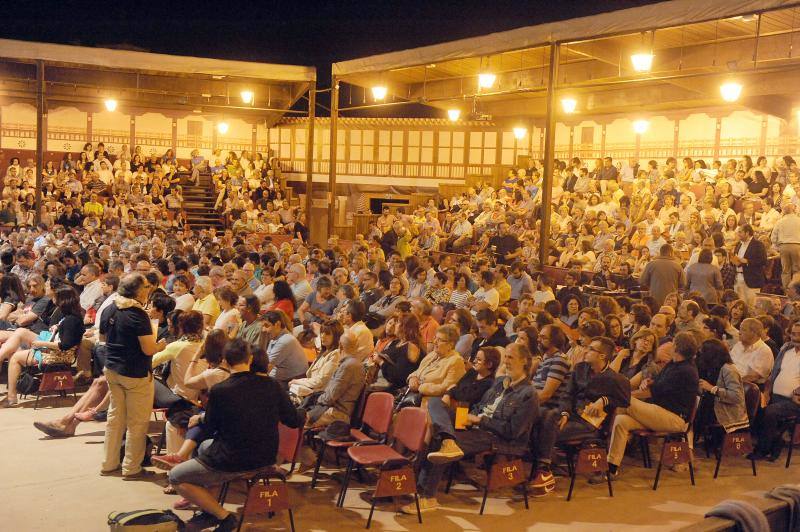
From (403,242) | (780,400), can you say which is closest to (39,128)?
(403,242)

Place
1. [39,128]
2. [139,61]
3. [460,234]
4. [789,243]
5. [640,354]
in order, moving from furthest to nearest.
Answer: [139,61]
[460,234]
[39,128]
[789,243]
[640,354]

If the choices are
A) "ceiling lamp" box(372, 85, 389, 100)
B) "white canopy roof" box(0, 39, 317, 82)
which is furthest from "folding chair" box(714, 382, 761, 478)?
"white canopy roof" box(0, 39, 317, 82)

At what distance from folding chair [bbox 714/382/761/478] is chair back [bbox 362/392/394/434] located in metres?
2.78

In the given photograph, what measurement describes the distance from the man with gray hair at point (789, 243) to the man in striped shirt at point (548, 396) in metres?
6.28

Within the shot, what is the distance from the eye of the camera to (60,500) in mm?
6055

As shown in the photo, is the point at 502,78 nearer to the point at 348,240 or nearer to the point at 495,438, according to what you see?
the point at 348,240

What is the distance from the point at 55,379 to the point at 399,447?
435 centimetres

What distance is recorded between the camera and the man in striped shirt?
247 inches

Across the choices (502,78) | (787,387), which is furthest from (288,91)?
(787,387)

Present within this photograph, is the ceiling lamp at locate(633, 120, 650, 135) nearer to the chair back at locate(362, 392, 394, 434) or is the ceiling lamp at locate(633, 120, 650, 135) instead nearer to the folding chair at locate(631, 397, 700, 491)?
the folding chair at locate(631, 397, 700, 491)

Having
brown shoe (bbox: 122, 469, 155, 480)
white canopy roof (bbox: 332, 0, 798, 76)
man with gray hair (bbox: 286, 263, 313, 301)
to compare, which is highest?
white canopy roof (bbox: 332, 0, 798, 76)

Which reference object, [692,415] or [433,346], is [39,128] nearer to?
[433,346]

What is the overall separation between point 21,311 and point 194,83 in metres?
13.1

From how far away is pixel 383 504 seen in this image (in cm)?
616
